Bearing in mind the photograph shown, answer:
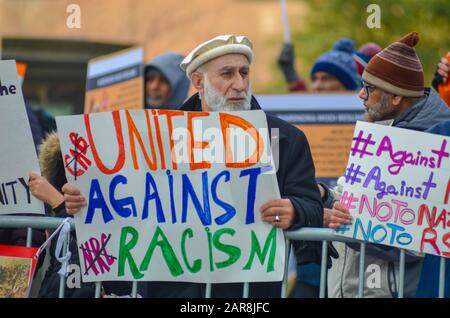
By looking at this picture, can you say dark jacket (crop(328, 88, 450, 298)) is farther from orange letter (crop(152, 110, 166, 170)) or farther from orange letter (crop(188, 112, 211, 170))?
orange letter (crop(152, 110, 166, 170))

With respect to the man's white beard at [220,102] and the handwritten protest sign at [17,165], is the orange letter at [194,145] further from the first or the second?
the handwritten protest sign at [17,165]

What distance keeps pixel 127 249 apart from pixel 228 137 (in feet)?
2.23

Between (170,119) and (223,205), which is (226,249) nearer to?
(223,205)

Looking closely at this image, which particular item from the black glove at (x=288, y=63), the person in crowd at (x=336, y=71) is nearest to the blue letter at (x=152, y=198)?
the person in crowd at (x=336, y=71)

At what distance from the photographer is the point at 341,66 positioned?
8664 mm

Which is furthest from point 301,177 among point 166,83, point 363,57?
point 166,83

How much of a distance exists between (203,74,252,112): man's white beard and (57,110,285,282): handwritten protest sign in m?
0.37

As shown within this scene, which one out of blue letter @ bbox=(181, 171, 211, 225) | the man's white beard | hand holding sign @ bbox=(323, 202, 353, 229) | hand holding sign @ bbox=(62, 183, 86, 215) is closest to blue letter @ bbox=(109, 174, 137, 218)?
hand holding sign @ bbox=(62, 183, 86, 215)

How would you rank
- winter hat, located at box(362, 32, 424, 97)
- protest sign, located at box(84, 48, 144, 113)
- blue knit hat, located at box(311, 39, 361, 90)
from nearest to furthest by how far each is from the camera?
winter hat, located at box(362, 32, 424, 97), blue knit hat, located at box(311, 39, 361, 90), protest sign, located at box(84, 48, 144, 113)

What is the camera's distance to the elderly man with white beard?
5469 mm
